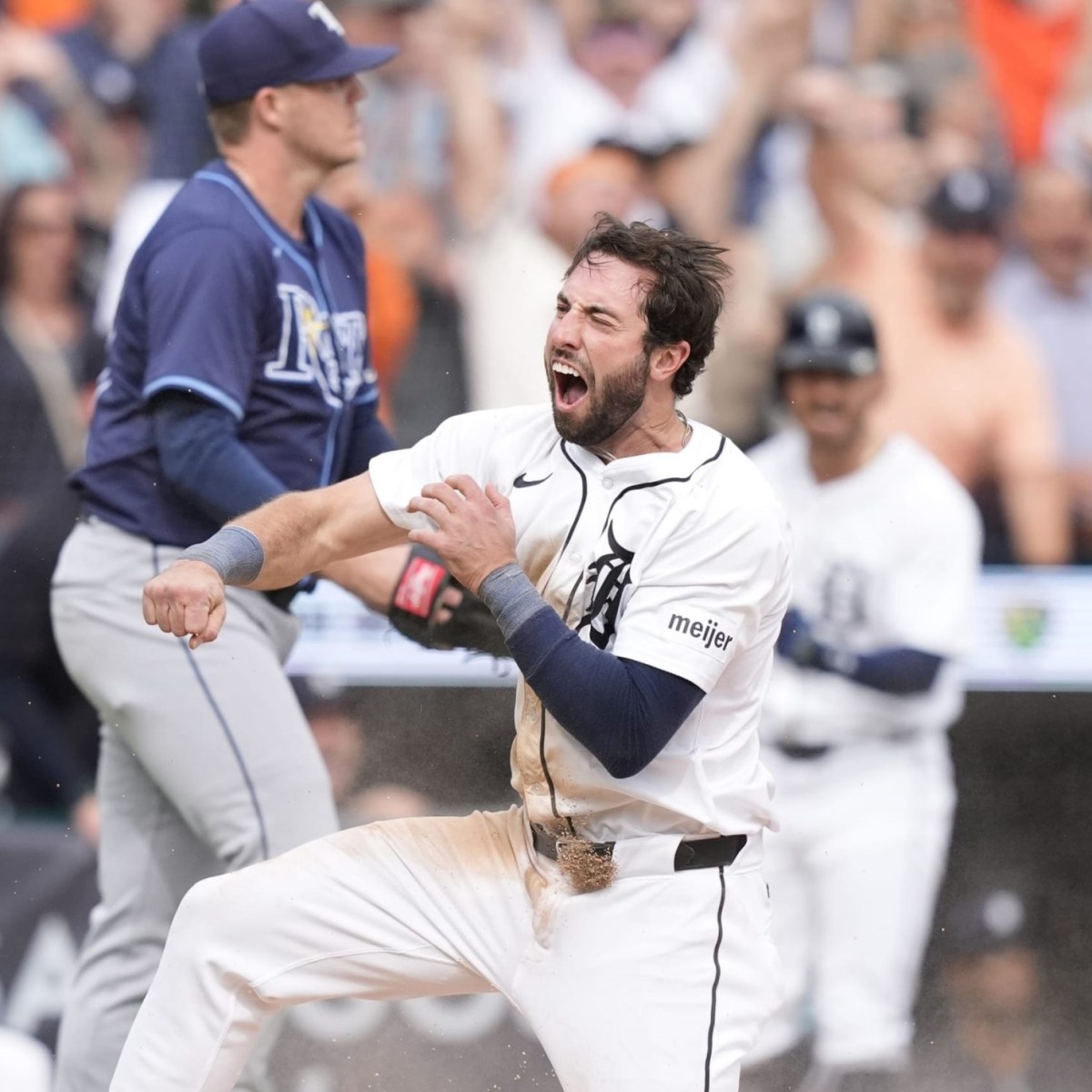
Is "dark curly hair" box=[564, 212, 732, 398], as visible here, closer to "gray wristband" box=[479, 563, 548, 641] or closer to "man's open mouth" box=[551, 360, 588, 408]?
"man's open mouth" box=[551, 360, 588, 408]

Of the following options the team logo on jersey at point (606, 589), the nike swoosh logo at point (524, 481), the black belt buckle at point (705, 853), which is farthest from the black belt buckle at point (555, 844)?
the nike swoosh logo at point (524, 481)

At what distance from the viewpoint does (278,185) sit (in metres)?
3.87

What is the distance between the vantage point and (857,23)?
5.72m

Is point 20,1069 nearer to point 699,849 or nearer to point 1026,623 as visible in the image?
point 699,849

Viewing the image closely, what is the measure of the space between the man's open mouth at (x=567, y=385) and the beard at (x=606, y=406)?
20 mm

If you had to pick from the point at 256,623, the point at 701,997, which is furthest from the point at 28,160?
the point at 701,997

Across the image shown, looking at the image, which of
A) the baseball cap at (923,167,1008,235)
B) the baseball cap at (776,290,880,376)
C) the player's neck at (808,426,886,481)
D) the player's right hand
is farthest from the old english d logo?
the player's right hand

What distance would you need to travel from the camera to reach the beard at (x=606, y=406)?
2.95 m

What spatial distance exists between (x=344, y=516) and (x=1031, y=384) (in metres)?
3.10

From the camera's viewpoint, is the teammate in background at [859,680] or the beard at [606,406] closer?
the beard at [606,406]

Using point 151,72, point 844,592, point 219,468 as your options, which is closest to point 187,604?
point 219,468

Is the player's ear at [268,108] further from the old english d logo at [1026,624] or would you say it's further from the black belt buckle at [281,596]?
the old english d logo at [1026,624]

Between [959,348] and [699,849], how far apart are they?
120 inches

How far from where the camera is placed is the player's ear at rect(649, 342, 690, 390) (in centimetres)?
301
